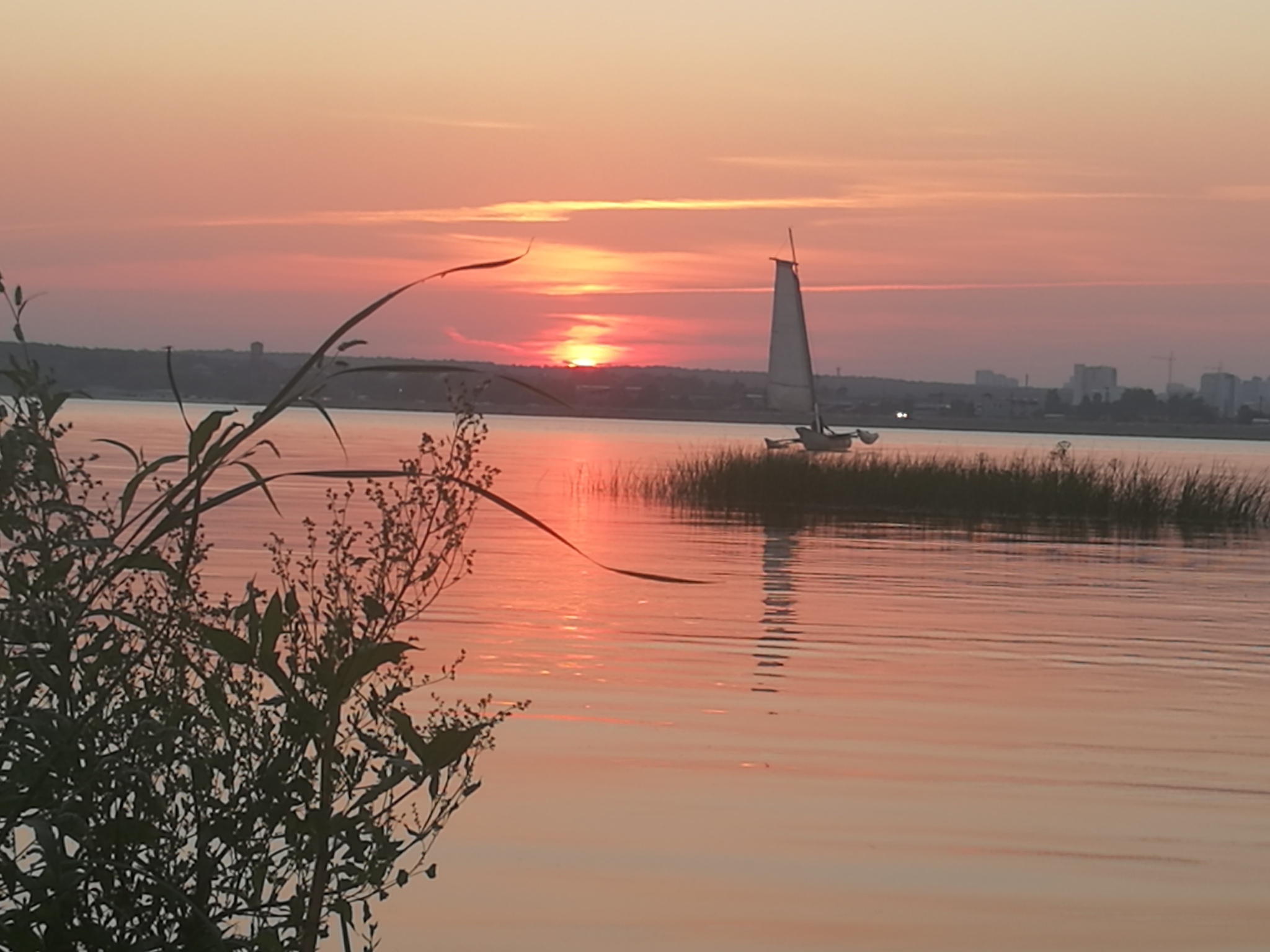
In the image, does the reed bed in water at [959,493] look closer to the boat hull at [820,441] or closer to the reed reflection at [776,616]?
the reed reflection at [776,616]

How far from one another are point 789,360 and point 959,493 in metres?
25.9

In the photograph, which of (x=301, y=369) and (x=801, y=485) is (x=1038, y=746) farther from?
(x=801, y=485)

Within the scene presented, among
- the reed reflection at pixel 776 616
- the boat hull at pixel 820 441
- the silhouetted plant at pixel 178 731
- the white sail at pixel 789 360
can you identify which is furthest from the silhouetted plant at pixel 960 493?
the silhouetted plant at pixel 178 731

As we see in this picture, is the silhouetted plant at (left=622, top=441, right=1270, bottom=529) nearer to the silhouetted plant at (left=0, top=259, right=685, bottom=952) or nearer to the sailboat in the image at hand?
the sailboat

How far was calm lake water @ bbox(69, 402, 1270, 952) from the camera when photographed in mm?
6387

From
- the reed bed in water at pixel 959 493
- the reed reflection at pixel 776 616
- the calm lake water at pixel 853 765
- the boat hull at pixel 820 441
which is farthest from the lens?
the boat hull at pixel 820 441

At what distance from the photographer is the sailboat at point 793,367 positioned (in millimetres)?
57000

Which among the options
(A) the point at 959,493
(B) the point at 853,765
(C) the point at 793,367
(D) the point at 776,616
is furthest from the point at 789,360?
(B) the point at 853,765

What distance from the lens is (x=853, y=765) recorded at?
8.88 metres

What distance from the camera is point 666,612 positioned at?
50.6ft

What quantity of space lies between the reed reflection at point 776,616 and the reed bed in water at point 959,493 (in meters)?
8.01

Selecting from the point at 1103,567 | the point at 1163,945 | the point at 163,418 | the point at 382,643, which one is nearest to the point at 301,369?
the point at 382,643

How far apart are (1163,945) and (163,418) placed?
93045 mm

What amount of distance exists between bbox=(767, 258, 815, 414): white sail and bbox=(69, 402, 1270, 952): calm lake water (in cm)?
3784
